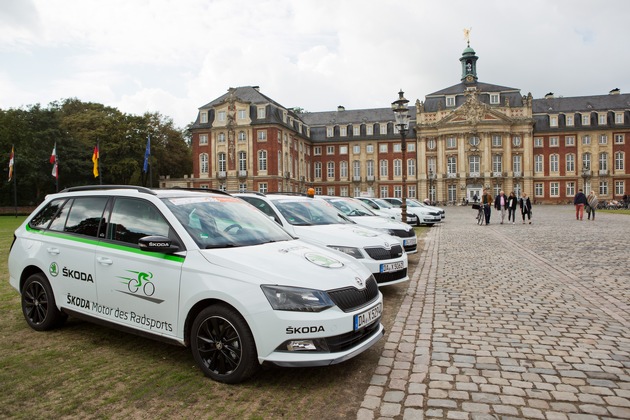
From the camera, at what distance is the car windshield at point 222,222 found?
4781mm

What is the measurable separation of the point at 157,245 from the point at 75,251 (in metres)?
1.60

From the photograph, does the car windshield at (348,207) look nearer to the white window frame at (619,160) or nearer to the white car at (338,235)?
the white car at (338,235)

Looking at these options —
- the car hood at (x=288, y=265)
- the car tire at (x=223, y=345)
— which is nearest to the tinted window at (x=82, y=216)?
the car hood at (x=288, y=265)

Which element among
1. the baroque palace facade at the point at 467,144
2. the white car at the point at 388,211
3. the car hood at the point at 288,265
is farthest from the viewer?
the baroque palace facade at the point at 467,144

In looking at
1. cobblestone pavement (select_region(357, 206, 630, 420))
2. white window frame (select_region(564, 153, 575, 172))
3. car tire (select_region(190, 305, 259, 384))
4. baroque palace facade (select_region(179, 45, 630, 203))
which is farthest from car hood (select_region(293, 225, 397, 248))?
white window frame (select_region(564, 153, 575, 172))

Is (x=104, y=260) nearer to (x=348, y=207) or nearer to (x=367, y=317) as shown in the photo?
(x=367, y=317)

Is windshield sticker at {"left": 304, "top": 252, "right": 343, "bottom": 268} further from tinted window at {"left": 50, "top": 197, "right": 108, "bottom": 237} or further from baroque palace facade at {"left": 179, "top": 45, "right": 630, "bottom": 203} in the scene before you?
baroque palace facade at {"left": 179, "top": 45, "right": 630, "bottom": 203}

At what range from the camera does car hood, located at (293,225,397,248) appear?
26.2 ft

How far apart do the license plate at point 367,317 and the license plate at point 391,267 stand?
9.97 ft

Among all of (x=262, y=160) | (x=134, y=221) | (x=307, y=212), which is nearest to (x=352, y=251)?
(x=307, y=212)

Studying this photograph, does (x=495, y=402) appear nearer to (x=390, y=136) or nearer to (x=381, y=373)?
(x=381, y=373)

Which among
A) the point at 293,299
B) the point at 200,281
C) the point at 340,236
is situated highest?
the point at 340,236

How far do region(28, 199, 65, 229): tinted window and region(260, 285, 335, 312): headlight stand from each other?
3.58m

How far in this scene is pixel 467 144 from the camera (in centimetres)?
7275
